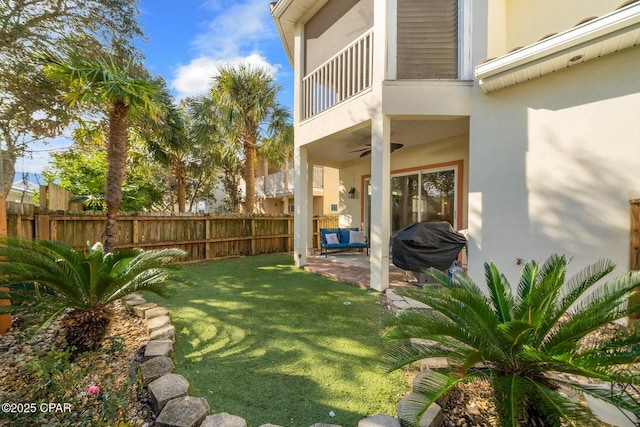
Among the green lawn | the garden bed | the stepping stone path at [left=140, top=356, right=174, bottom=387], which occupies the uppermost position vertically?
the stepping stone path at [left=140, top=356, right=174, bottom=387]

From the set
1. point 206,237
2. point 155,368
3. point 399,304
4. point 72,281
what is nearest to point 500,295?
point 399,304

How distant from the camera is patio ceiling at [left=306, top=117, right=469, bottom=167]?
6230mm

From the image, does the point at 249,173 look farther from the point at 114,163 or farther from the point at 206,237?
the point at 114,163

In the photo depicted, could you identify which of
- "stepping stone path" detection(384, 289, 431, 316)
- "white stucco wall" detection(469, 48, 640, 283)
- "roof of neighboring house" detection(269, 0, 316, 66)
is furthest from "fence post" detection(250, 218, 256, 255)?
"white stucco wall" detection(469, 48, 640, 283)

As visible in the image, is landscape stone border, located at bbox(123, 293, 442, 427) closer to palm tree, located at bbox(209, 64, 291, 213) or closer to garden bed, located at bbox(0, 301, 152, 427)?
garden bed, located at bbox(0, 301, 152, 427)

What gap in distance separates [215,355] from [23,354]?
2095 mm

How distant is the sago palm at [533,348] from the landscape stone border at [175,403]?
234mm

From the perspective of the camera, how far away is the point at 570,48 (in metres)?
3.70

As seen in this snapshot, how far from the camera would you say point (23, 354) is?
2.99 meters

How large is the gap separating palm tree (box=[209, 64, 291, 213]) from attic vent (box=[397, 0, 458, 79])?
245 inches

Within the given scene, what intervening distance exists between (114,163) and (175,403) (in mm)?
5178

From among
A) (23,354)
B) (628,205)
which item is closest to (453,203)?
(628,205)

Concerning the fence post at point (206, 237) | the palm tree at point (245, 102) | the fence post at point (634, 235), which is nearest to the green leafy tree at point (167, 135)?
the palm tree at point (245, 102)

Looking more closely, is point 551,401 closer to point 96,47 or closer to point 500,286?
point 500,286
